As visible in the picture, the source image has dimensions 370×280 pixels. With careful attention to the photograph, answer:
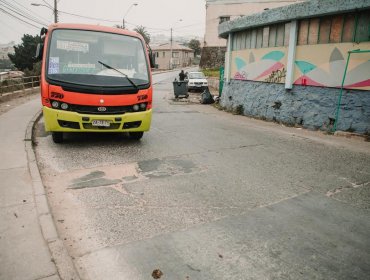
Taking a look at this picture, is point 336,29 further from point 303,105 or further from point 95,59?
point 95,59

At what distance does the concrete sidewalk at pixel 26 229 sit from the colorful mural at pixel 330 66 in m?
8.00

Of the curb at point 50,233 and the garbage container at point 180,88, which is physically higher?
the garbage container at point 180,88

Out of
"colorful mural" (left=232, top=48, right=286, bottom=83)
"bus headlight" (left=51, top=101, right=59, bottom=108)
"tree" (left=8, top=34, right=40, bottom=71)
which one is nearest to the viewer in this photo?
"bus headlight" (left=51, top=101, right=59, bottom=108)

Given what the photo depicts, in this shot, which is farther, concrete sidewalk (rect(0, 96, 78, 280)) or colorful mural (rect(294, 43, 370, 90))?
colorful mural (rect(294, 43, 370, 90))

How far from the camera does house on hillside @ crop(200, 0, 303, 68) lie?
41062 millimetres

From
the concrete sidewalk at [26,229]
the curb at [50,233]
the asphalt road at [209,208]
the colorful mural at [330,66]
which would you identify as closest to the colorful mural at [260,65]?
the colorful mural at [330,66]

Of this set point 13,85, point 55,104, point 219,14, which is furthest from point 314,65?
point 219,14

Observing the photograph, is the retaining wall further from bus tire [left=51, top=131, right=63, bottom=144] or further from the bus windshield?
bus tire [left=51, top=131, right=63, bottom=144]

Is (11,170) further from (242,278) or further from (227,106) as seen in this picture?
(227,106)

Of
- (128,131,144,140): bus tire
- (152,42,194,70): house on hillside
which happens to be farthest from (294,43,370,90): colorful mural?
(152,42,194,70): house on hillside

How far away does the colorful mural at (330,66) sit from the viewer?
8273 mm

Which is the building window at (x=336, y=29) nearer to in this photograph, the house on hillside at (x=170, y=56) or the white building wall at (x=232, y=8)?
the white building wall at (x=232, y=8)

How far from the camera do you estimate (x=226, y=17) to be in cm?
4238

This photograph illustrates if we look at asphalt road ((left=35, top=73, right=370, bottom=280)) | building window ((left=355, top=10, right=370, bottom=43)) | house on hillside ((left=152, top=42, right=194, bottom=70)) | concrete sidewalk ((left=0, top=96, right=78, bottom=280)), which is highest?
house on hillside ((left=152, top=42, right=194, bottom=70))
